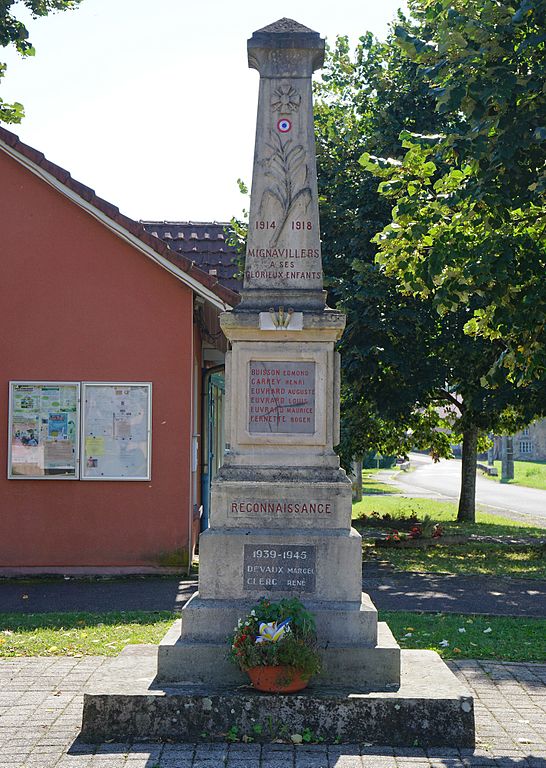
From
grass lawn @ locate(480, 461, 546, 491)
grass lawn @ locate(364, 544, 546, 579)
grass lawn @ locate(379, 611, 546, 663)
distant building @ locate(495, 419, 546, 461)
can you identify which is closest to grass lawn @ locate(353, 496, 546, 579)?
grass lawn @ locate(364, 544, 546, 579)

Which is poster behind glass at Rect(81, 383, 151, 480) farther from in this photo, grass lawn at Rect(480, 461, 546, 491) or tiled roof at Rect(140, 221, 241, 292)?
grass lawn at Rect(480, 461, 546, 491)

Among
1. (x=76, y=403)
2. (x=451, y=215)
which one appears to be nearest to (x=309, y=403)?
(x=451, y=215)

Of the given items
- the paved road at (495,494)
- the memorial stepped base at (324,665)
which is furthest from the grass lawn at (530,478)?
the memorial stepped base at (324,665)

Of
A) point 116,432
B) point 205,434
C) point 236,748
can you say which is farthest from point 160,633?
point 205,434

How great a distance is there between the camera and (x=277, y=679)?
241 inches

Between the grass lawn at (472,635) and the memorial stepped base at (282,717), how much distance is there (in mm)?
2393

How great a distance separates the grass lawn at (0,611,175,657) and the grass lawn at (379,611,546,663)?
2.26 metres

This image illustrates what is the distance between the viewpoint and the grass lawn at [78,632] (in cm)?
855

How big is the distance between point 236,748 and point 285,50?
486cm

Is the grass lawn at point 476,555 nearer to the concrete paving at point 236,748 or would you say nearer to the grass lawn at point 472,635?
the grass lawn at point 472,635

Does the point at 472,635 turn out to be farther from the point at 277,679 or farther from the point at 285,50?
the point at 285,50

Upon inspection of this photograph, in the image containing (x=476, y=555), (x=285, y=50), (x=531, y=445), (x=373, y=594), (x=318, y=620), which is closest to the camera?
(x=318, y=620)

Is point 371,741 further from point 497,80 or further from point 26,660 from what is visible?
point 497,80

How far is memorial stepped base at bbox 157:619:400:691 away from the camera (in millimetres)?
6480
